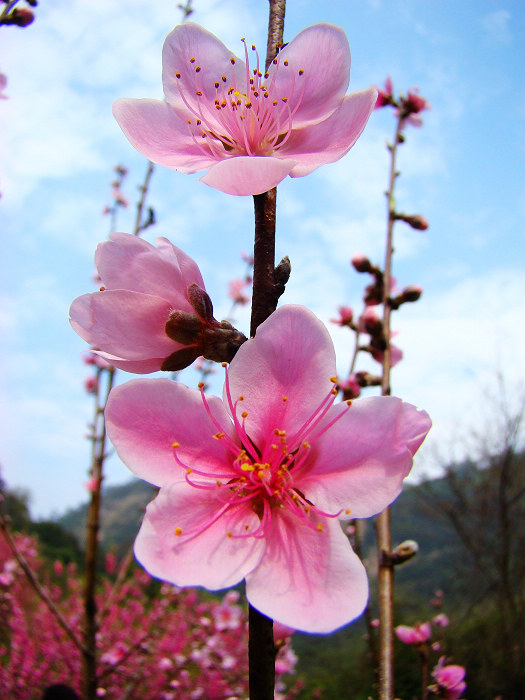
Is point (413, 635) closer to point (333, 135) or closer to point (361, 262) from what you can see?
point (361, 262)

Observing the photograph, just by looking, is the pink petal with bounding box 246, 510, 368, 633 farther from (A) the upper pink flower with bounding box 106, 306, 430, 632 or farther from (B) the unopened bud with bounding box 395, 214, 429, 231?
(B) the unopened bud with bounding box 395, 214, 429, 231

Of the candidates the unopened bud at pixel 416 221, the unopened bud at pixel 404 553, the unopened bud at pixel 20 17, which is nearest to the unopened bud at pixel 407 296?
the unopened bud at pixel 416 221

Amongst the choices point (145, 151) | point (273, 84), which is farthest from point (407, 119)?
point (145, 151)

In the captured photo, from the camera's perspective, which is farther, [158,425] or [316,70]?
[316,70]

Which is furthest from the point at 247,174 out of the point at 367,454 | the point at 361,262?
the point at 361,262

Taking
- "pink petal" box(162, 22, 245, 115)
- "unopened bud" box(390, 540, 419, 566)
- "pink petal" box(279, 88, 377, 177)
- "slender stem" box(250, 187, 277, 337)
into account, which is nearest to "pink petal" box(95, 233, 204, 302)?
"slender stem" box(250, 187, 277, 337)

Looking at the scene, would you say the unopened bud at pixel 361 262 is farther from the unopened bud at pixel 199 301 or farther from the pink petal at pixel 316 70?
the unopened bud at pixel 199 301
